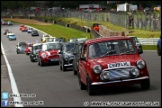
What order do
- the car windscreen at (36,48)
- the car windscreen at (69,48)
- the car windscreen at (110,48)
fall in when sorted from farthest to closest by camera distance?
1. the car windscreen at (36,48)
2. the car windscreen at (69,48)
3. the car windscreen at (110,48)

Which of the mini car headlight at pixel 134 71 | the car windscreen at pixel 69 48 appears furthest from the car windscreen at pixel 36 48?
the mini car headlight at pixel 134 71

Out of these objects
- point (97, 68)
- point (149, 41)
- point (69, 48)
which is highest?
point (97, 68)

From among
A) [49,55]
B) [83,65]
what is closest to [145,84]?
[83,65]

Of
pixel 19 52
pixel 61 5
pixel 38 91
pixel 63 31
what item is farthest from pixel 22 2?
pixel 38 91

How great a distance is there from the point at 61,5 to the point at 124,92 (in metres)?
186

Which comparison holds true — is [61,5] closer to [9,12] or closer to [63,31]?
[9,12]

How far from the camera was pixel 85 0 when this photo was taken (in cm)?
19588

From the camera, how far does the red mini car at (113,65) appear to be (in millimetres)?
11016

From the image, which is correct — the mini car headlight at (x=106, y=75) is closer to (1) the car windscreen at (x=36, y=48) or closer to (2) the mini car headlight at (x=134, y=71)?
(2) the mini car headlight at (x=134, y=71)

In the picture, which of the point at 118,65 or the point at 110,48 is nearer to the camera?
the point at 118,65

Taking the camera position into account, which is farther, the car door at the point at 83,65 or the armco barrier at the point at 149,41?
the armco barrier at the point at 149,41

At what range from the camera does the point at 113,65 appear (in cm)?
1100

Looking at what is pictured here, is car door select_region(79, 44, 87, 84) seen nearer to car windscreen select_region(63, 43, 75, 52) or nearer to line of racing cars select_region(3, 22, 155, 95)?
line of racing cars select_region(3, 22, 155, 95)

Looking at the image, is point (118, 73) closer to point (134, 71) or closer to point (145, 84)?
point (134, 71)
